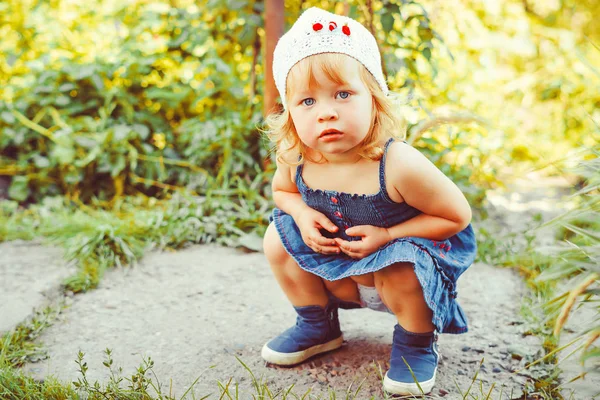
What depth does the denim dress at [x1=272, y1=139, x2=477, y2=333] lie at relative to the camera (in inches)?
59.4

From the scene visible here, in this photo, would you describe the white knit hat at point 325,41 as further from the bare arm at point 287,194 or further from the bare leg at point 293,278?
the bare leg at point 293,278

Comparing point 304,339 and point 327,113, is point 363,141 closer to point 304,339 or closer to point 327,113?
point 327,113

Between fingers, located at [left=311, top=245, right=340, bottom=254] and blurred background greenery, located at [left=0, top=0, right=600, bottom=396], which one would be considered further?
blurred background greenery, located at [left=0, top=0, right=600, bottom=396]

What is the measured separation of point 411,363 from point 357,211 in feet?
1.42

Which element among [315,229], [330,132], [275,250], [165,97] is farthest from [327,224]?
[165,97]

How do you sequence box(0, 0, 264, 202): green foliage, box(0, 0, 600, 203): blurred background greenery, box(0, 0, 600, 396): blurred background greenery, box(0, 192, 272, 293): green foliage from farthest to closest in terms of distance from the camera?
box(0, 0, 264, 202): green foliage
box(0, 0, 600, 203): blurred background greenery
box(0, 0, 600, 396): blurred background greenery
box(0, 192, 272, 293): green foliage

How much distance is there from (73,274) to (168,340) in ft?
2.35

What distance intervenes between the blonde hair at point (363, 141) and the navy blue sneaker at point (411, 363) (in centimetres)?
50

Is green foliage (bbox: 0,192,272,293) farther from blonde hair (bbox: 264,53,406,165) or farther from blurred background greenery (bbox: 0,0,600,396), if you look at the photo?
blonde hair (bbox: 264,53,406,165)

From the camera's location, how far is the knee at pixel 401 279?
1488mm

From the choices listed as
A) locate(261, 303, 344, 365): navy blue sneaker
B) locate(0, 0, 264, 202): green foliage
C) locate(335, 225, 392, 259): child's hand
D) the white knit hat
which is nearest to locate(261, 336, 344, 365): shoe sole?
locate(261, 303, 344, 365): navy blue sneaker

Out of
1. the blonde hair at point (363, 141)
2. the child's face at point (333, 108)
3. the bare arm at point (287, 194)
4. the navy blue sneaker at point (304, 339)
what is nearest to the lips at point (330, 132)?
the child's face at point (333, 108)

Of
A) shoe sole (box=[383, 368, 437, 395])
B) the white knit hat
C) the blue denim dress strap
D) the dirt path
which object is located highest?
the white knit hat

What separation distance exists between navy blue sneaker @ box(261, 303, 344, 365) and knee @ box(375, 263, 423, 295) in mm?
313
